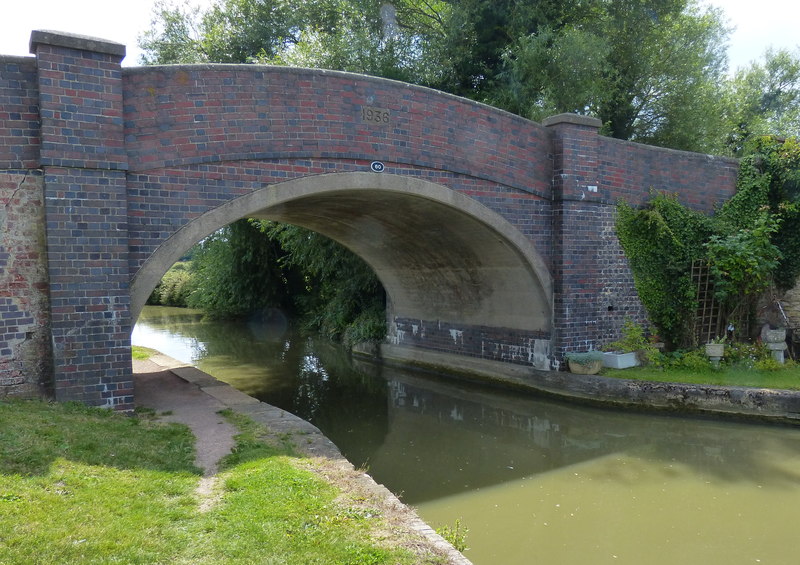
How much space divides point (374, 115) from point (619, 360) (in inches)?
194

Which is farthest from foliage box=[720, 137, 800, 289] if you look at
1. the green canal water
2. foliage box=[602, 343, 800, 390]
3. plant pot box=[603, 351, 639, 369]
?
the green canal water

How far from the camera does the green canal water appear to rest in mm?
4445

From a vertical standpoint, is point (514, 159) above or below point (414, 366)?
above

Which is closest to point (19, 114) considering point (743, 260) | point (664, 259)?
point (664, 259)

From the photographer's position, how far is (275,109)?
269 inches

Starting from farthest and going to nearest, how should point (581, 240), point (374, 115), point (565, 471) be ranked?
point (581, 240) < point (374, 115) < point (565, 471)

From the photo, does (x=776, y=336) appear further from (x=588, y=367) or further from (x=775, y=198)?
(x=775, y=198)

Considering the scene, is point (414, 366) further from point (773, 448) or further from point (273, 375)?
point (773, 448)

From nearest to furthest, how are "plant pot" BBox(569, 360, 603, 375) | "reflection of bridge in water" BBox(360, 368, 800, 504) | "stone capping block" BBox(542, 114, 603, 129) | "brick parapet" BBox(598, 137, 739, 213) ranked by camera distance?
"reflection of bridge in water" BBox(360, 368, 800, 504), "plant pot" BBox(569, 360, 603, 375), "stone capping block" BBox(542, 114, 603, 129), "brick parapet" BBox(598, 137, 739, 213)

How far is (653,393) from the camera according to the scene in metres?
7.93

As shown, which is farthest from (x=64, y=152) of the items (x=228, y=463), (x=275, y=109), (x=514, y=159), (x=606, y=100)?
(x=606, y=100)

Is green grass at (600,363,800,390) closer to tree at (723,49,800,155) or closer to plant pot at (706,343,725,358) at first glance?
plant pot at (706,343,725,358)

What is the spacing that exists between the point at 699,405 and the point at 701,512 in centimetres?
303

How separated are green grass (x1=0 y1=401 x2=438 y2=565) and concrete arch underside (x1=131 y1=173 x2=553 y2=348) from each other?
1.98 metres
